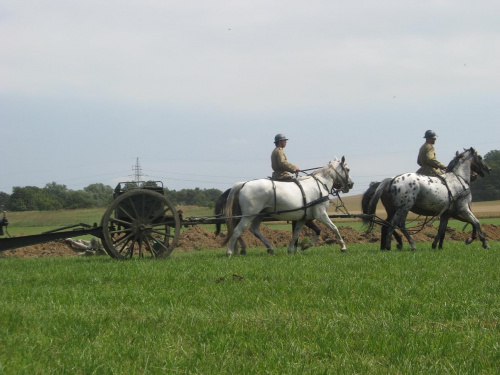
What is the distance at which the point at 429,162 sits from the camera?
16297 millimetres

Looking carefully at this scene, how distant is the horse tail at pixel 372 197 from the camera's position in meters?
15.7

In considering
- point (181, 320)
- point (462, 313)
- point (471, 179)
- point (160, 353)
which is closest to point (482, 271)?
point (462, 313)

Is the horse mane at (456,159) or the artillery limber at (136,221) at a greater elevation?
the horse mane at (456,159)

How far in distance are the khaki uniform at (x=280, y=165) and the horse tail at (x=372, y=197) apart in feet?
7.15

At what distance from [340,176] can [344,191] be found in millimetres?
449

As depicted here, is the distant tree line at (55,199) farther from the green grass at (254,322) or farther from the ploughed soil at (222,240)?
the green grass at (254,322)

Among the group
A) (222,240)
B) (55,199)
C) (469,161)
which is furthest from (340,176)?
(55,199)

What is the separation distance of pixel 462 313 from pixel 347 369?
2.25 metres

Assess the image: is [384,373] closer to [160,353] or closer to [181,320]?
[160,353]

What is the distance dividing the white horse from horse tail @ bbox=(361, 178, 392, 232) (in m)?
1.16

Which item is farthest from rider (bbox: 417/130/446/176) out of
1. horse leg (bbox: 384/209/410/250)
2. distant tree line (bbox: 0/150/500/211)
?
distant tree line (bbox: 0/150/500/211)

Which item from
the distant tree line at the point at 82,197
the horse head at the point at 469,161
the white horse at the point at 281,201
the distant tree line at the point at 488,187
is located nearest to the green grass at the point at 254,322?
the white horse at the point at 281,201

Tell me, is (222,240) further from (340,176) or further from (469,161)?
(469,161)

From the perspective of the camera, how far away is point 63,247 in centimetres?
2042
